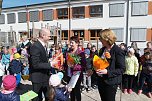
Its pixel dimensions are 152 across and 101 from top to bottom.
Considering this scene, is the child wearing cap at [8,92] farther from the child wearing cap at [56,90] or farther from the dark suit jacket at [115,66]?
A: the dark suit jacket at [115,66]

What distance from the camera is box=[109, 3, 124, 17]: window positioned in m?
23.7

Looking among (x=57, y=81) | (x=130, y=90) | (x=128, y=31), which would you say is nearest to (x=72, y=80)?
(x=57, y=81)

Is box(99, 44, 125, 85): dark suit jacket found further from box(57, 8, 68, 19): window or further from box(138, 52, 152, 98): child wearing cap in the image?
box(57, 8, 68, 19): window

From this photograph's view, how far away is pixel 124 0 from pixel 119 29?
10.7ft

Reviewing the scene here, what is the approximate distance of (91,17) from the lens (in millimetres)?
25875

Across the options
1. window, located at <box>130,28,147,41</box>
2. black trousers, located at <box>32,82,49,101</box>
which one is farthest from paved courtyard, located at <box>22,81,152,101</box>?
window, located at <box>130,28,147,41</box>

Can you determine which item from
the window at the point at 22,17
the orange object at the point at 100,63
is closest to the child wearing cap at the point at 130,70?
the orange object at the point at 100,63

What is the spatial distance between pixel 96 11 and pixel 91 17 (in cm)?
94

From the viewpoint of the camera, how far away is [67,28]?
2738cm

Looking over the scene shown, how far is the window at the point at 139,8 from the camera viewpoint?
22844mm

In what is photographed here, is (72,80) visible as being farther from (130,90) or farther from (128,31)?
(128,31)

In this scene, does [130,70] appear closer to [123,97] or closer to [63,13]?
[123,97]

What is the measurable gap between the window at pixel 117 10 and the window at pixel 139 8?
131 cm

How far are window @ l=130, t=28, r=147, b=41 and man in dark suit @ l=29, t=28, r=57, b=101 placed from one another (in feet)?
66.4
